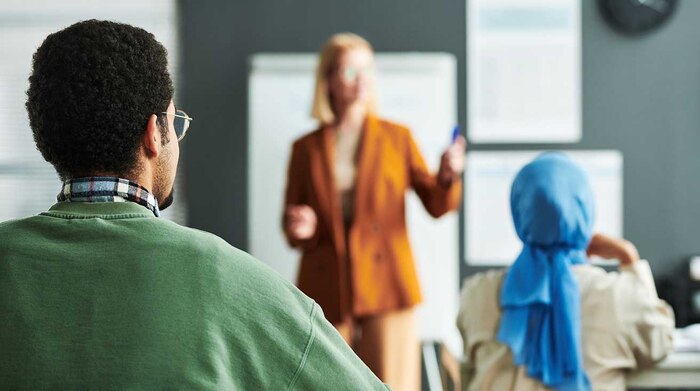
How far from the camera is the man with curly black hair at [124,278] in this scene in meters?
0.94

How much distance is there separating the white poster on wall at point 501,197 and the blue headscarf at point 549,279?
1.95m

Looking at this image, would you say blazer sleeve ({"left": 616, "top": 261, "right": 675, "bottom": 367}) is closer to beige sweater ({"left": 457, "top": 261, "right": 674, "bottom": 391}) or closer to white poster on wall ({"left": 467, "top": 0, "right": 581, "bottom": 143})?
beige sweater ({"left": 457, "top": 261, "right": 674, "bottom": 391})

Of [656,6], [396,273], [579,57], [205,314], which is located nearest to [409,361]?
[396,273]

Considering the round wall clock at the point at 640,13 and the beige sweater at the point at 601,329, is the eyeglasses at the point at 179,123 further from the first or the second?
the round wall clock at the point at 640,13

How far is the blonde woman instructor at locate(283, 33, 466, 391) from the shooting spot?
348 cm

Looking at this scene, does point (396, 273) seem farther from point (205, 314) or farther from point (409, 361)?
point (205, 314)

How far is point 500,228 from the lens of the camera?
4355mm

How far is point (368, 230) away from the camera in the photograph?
3502 millimetres

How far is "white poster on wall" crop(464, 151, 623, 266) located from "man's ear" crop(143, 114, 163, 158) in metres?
3.34

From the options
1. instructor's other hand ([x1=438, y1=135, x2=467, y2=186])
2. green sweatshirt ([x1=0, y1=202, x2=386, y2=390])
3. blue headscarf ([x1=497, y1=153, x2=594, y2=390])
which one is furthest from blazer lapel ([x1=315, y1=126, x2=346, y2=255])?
green sweatshirt ([x1=0, y1=202, x2=386, y2=390])

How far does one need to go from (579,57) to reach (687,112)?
574 millimetres

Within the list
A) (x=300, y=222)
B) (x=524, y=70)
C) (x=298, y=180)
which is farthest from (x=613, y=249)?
(x=524, y=70)

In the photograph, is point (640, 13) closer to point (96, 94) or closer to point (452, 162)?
point (452, 162)

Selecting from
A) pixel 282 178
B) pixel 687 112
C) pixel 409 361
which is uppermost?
pixel 687 112
